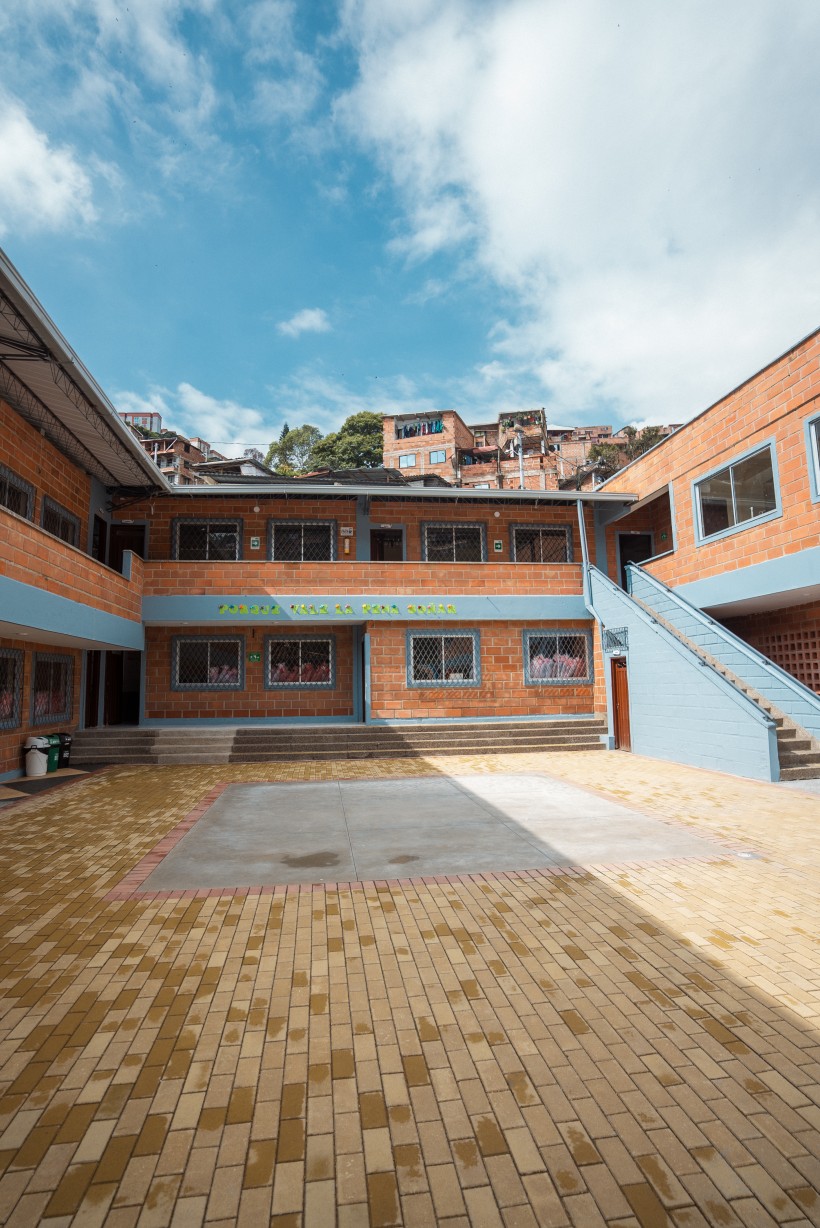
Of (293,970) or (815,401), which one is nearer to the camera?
(293,970)

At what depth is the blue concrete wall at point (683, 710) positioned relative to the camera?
9.48m

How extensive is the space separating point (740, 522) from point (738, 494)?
2.00 feet

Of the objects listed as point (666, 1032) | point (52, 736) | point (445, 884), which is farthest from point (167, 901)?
point (52, 736)

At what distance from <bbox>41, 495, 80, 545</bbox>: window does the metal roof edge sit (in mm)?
1851

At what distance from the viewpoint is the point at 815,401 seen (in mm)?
10086

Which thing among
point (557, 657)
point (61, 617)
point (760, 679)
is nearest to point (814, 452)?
point (760, 679)

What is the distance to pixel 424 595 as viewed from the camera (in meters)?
15.0

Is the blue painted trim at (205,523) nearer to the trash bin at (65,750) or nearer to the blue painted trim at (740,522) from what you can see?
the trash bin at (65,750)

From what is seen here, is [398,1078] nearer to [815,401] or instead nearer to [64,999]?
[64,999]

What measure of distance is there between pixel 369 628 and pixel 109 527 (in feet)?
22.5

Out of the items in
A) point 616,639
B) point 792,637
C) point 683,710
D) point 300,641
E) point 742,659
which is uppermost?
point 300,641

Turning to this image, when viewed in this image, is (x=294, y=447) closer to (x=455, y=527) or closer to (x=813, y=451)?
(x=455, y=527)

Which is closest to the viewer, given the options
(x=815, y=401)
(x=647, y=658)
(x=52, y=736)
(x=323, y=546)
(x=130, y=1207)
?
(x=130, y=1207)

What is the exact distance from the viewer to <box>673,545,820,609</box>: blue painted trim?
10227 mm
